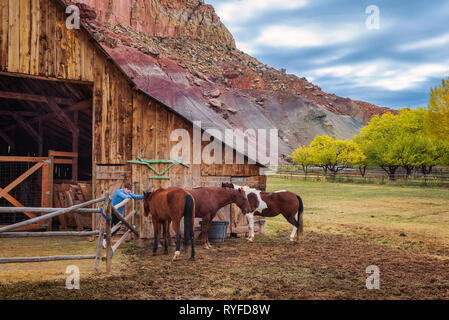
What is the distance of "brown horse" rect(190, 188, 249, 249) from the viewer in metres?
8.77

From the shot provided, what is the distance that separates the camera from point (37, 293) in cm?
528

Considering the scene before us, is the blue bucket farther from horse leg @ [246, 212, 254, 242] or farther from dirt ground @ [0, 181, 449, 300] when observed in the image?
horse leg @ [246, 212, 254, 242]

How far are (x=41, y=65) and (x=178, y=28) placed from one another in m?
156

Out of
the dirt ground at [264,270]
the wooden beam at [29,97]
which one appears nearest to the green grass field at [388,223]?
the dirt ground at [264,270]

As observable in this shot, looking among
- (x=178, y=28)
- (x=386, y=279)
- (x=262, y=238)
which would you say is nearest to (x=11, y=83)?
(x=262, y=238)

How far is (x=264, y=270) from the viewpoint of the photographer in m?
6.82

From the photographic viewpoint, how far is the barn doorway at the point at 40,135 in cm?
1095

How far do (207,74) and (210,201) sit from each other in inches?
4968

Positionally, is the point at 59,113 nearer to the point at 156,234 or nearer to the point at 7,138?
the point at 7,138

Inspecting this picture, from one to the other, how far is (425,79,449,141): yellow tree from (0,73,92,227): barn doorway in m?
26.6

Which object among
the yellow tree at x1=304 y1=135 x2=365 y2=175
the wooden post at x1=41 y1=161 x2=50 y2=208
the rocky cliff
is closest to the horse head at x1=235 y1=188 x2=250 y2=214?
the wooden post at x1=41 y1=161 x2=50 y2=208
